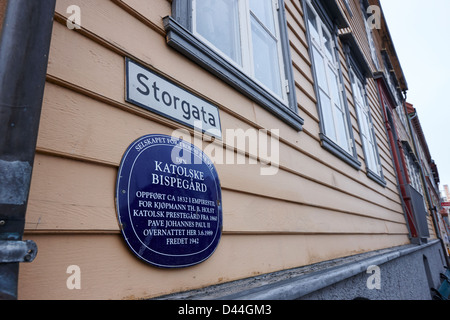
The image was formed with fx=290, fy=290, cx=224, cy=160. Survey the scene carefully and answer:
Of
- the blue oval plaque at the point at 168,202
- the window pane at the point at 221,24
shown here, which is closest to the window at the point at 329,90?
the window pane at the point at 221,24

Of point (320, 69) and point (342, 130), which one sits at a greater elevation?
point (320, 69)

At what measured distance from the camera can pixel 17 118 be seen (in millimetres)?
793

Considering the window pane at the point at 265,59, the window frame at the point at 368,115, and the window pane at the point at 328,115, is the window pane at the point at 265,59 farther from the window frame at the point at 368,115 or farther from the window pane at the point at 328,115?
the window frame at the point at 368,115

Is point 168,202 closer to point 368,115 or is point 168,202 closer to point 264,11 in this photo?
point 264,11

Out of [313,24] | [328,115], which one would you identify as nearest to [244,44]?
[328,115]

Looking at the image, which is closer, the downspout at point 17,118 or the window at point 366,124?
the downspout at point 17,118

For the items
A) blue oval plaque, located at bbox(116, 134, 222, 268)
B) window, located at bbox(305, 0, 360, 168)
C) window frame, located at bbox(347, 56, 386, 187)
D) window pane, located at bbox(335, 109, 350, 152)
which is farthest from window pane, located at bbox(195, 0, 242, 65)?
window frame, located at bbox(347, 56, 386, 187)

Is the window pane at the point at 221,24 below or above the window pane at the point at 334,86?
below

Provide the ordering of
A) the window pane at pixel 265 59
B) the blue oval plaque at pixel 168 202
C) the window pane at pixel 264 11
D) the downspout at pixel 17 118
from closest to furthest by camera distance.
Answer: the downspout at pixel 17 118
the blue oval plaque at pixel 168 202
the window pane at pixel 265 59
the window pane at pixel 264 11

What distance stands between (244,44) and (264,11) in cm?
81

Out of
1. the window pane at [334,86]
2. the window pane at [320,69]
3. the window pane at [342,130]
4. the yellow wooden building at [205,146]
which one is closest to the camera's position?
the yellow wooden building at [205,146]

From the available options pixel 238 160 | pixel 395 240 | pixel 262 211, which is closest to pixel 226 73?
pixel 238 160

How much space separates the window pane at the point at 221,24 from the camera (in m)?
1.91

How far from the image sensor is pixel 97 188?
108 centimetres
